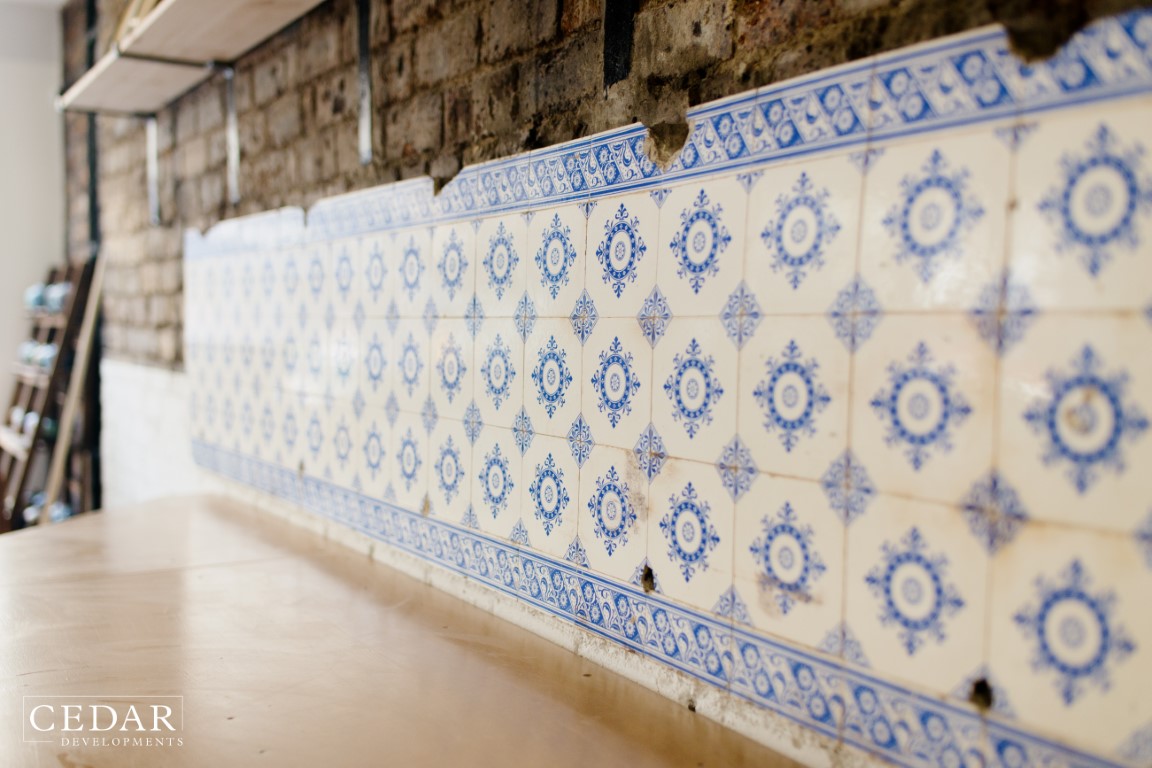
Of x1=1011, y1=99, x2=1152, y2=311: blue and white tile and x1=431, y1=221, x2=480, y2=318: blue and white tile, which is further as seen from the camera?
x1=431, y1=221, x2=480, y2=318: blue and white tile

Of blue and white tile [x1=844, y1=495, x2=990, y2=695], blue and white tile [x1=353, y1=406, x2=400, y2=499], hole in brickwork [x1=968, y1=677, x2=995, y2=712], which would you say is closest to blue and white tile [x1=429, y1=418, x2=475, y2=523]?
blue and white tile [x1=353, y1=406, x2=400, y2=499]

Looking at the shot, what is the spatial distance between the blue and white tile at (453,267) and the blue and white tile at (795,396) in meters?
0.76

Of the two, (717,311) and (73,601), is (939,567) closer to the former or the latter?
(717,311)

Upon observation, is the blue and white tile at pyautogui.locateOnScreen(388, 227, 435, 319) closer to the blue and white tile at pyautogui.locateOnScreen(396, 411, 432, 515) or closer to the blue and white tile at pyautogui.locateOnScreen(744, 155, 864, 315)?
the blue and white tile at pyautogui.locateOnScreen(396, 411, 432, 515)

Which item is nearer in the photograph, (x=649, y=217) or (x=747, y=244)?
Result: (x=747, y=244)

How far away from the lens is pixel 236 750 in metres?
1.13

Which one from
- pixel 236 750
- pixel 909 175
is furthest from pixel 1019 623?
pixel 236 750

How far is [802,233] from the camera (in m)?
1.10

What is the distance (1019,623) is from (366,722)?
2.86 feet

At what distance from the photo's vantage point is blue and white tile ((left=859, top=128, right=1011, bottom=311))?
3.01ft

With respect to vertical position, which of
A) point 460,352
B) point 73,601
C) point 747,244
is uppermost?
point 747,244

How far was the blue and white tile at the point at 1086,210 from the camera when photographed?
808mm

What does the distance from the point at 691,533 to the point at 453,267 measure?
33.5 inches

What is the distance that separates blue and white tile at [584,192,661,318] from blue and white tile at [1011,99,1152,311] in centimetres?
55
